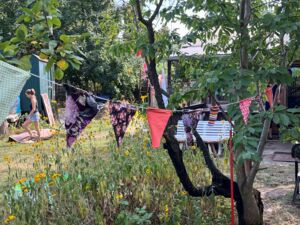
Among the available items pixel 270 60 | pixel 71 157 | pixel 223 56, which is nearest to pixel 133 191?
pixel 71 157

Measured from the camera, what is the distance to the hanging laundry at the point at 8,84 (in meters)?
2.25

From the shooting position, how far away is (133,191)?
11.5 ft

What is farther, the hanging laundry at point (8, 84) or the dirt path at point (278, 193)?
the dirt path at point (278, 193)

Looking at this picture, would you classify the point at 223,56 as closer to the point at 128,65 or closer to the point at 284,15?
the point at 284,15

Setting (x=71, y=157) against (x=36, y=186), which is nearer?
(x=36, y=186)

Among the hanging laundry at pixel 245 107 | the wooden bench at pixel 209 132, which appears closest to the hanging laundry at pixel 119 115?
the hanging laundry at pixel 245 107

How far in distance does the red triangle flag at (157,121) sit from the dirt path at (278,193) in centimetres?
119

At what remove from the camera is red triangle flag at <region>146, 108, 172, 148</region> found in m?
3.06

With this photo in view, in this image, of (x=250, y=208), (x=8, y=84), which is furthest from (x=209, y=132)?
(x=8, y=84)

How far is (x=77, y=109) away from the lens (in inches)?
126

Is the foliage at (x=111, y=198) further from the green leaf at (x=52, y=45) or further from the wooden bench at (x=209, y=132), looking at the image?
the wooden bench at (x=209, y=132)

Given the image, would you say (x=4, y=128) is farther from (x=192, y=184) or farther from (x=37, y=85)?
(x=192, y=184)

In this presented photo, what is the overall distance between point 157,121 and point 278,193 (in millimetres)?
2656

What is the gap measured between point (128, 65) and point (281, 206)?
14.2 meters
